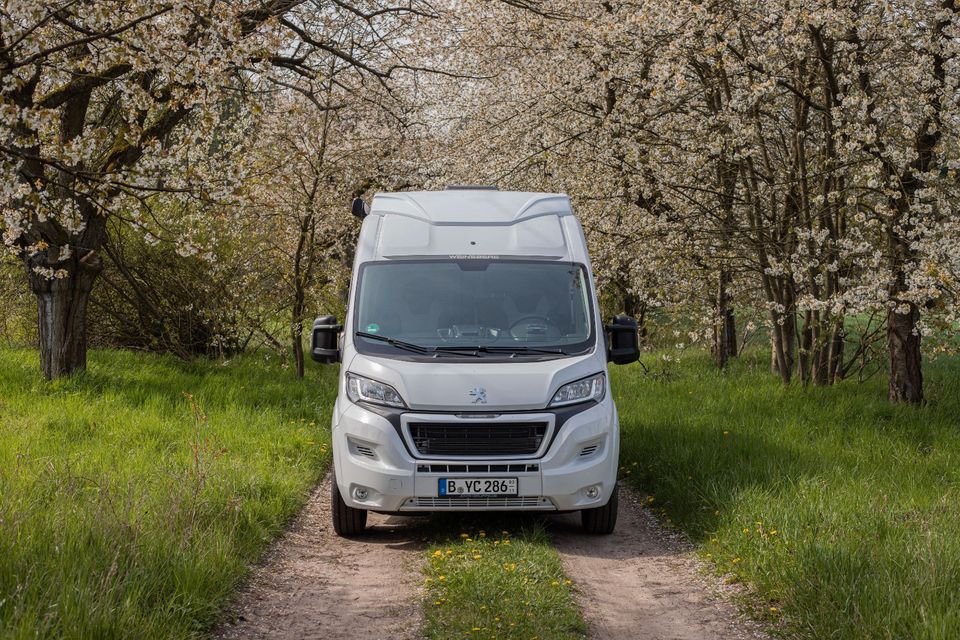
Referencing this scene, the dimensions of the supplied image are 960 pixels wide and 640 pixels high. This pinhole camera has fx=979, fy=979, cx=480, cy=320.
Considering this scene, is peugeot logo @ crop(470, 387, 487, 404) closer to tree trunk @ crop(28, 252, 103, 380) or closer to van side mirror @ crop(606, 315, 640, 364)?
van side mirror @ crop(606, 315, 640, 364)

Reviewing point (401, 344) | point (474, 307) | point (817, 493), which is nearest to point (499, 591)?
point (401, 344)

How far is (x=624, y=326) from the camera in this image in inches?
297

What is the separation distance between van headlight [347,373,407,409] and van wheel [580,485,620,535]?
164cm

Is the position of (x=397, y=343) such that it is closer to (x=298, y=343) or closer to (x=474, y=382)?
(x=474, y=382)

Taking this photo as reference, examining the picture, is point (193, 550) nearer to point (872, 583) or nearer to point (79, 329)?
point (872, 583)

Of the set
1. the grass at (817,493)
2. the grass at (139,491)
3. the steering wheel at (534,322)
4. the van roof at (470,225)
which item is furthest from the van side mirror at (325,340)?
the grass at (817,493)

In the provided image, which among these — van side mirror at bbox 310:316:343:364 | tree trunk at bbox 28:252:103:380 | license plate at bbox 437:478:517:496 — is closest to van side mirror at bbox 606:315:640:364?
license plate at bbox 437:478:517:496

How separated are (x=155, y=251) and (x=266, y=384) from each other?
3566mm

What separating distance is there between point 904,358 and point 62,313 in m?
10.3

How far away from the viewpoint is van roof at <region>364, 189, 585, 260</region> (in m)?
7.85

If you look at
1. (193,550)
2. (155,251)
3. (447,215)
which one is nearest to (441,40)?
(155,251)

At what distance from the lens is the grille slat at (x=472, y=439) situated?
22.2 feet

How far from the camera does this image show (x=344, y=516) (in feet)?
23.5

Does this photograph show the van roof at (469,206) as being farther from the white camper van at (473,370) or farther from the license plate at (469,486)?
the license plate at (469,486)
